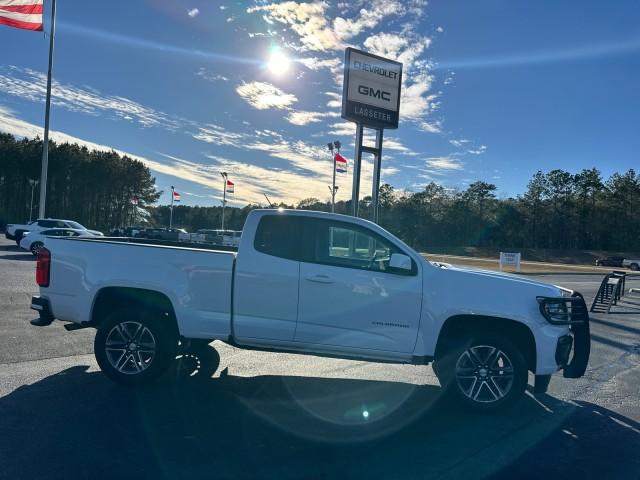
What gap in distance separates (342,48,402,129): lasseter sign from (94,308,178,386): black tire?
1107 centimetres

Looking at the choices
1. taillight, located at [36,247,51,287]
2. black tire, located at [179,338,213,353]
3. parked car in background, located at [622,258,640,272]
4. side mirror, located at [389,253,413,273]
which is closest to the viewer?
side mirror, located at [389,253,413,273]

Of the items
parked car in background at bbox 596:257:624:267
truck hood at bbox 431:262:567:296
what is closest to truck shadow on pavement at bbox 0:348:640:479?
truck hood at bbox 431:262:567:296

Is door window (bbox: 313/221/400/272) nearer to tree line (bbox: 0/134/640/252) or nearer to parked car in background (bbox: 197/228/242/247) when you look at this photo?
parked car in background (bbox: 197/228/242/247)

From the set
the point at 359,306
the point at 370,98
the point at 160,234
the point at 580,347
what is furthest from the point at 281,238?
the point at 160,234

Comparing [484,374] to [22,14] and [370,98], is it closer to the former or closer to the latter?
[370,98]

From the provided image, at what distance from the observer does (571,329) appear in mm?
5402

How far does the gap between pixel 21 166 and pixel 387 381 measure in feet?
253

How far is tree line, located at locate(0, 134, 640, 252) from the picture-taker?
72.4 m

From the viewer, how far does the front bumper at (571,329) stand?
5.09 meters

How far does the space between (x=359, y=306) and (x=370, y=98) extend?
11715 mm

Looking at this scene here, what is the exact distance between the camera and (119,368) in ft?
17.7

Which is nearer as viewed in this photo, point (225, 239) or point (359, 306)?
point (359, 306)

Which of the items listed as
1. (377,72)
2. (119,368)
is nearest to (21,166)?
(377,72)

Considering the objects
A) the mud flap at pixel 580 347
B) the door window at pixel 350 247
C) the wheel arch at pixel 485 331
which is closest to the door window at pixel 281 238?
the door window at pixel 350 247
